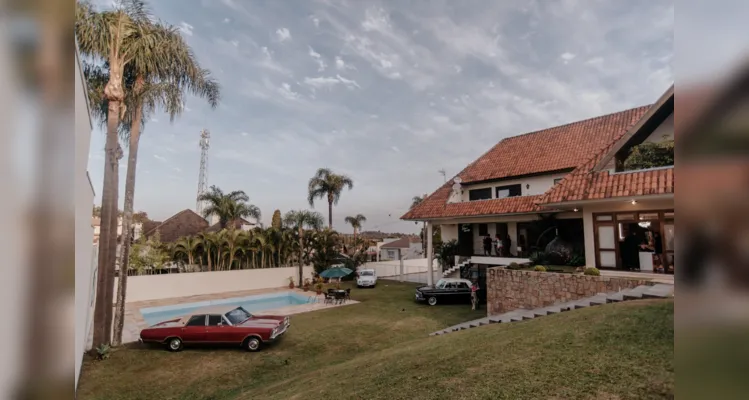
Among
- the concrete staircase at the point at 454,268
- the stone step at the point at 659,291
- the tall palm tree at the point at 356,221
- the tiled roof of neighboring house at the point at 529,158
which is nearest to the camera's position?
the stone step at the point at 659,291

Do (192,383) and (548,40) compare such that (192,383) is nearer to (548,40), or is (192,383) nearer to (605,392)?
(605,392)

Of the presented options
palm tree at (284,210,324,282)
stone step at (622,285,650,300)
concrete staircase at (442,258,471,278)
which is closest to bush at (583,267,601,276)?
stone step at (622,285,650,300)

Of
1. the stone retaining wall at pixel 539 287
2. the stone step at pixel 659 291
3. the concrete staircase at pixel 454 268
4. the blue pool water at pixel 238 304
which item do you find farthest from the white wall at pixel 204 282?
the stone step at pixel 659 291

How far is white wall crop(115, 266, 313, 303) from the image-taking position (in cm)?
1870

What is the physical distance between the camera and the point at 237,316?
1102cm

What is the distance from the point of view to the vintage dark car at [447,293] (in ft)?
53.6

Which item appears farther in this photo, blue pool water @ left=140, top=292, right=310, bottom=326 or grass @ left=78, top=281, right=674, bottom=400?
blue pool water @ left=140, top=292, right=310, bottom=326

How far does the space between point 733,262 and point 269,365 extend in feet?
32.2

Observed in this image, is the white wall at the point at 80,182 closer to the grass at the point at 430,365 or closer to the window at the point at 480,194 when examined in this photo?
the grass at the point at 430,365

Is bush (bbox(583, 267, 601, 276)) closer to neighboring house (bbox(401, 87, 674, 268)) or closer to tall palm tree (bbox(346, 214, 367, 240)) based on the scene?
neighboring house (bbox(401, 87, 674, 268))

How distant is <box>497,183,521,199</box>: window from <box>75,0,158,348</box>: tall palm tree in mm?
16534

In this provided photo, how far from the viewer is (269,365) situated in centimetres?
907

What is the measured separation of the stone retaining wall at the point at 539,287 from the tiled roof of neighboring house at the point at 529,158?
449 cm

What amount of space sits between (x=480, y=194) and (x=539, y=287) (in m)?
9.27
